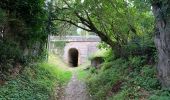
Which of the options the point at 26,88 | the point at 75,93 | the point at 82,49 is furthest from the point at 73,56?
the point at 26,88

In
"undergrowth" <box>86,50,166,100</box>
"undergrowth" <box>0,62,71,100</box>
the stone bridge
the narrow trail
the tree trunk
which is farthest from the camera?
the stone bridge

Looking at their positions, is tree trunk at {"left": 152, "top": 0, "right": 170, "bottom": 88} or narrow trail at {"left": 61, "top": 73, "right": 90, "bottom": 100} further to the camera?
narrow trail at {"left": 61, "top": 73, "right": 90, "bottom": 100}

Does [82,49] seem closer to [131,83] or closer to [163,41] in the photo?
[131,83]

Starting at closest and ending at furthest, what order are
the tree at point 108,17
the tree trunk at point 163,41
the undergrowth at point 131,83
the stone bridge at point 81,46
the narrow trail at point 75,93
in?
1. the tree trunk at point 163,41
2. the undergrowth at point 131,83
3. the narrow trail at point 75,93
4. the tree at point 108,17
5. the stone bridge at point 81,46

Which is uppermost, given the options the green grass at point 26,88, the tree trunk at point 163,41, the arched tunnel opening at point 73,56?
the tree trunk at point 163,41

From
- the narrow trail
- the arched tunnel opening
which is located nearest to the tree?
the narrow trail

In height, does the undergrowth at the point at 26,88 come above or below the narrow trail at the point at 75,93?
above

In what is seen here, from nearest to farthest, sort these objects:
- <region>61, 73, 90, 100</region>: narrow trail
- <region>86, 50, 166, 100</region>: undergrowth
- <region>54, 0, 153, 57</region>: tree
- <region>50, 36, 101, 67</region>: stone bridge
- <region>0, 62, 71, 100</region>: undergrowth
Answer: <region>86, 50, 166, 100</region>: undergrowth < <region>0, 62, 71, 100</region>: undergrowth < <region>61, 73, 90, 100</region>: narrow trail < <region>54, 0, 153, 57</region>: tree < <region>50, 36, 101, 67</region>: stone bridge

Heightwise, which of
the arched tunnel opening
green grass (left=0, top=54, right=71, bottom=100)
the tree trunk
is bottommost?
the arched tunnel opening

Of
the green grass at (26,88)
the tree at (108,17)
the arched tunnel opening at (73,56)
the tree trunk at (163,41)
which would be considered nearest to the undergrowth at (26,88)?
the green grass at (26,88)

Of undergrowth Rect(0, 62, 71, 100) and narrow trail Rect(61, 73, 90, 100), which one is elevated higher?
undergrowth Rect(0, 62, 71, 100)

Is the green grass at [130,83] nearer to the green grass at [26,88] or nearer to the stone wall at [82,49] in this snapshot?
the green grass at [26,88]

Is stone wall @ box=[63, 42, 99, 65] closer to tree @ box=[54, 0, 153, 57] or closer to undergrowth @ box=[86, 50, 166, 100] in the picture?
tree @ box=[54, 0, 153, 57]

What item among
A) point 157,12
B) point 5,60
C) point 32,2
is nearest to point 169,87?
point 157,12
